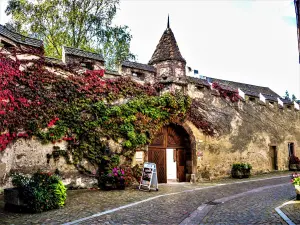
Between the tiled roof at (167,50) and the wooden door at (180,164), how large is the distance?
4804 millimetres

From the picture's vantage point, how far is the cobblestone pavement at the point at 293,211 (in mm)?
5734

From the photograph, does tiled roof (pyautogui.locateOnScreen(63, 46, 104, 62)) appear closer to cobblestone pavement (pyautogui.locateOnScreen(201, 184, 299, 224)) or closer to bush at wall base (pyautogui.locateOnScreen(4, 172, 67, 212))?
bush at wall base (pyautogui.locateOnScreen(4, 172, 67, 212))

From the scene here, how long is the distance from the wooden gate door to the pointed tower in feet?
11.8

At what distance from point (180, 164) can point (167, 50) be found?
5.98 meters

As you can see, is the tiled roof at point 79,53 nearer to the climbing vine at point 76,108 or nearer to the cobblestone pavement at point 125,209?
the climbing vine at point 76,108

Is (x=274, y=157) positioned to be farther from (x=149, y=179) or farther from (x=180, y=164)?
(x=149, y=179)

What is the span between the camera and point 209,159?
14.6 meters

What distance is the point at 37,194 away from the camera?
6.76 m

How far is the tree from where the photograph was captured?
19469mm

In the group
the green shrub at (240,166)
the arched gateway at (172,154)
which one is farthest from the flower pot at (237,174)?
the arched gateway at (172,154)

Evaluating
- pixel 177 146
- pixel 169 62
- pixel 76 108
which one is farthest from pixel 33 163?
pixel 169 62

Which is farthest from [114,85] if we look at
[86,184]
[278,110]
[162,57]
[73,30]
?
[278,110]

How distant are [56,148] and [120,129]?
109 inches

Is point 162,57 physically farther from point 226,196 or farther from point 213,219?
point 213,219
